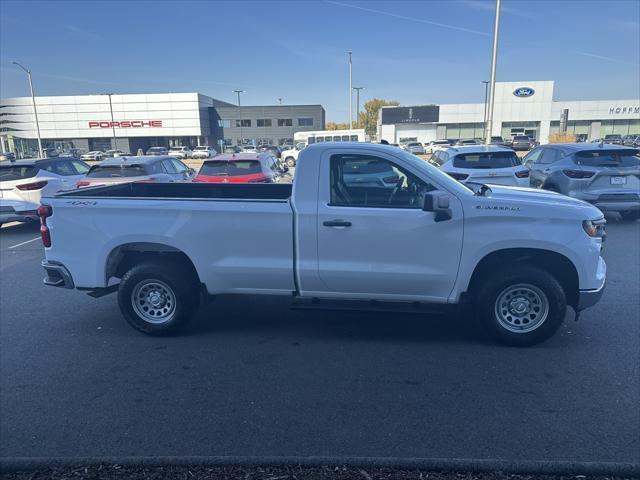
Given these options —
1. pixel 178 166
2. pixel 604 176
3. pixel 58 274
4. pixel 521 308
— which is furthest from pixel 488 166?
pixel 58 274

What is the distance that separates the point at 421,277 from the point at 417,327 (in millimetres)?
929

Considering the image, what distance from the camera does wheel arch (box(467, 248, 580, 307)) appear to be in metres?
4.46

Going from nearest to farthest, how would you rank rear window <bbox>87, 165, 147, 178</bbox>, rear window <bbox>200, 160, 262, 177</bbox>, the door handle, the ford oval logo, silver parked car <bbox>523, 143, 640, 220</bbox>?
the door handle → silver parked car <bbox>523, 143, 640, 220</bbox> → rear window <bbox>87, 165, 147, 178</bbox> → rear window <bbox>200, 160, 262, 177</bbox> → the ford oval logo

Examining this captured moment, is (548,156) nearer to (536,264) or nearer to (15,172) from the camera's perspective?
(536,264)

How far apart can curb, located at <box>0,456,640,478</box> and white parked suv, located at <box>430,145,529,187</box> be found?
8.17 meters

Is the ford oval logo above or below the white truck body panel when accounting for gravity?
above

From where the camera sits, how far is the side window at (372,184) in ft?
14.8

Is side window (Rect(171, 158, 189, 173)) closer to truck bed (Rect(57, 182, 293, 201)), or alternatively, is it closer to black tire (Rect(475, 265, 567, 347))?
truck bed (Rect(57, 182, 293, 201))

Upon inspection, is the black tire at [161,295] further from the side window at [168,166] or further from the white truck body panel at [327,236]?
the side window at [168,166]

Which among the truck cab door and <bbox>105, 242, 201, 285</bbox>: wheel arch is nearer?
the truck cab door

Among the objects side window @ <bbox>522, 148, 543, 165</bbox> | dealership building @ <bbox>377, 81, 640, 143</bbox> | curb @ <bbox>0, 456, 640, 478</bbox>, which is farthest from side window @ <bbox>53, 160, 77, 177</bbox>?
dealership building @ <bbox>377, 81, 640, 143</bbox>

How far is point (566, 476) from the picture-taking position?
2.76m

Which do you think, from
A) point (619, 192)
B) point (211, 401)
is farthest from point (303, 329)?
point (619, 192)

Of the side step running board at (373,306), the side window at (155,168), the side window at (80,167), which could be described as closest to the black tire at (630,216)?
the side step running board at (373,306)
